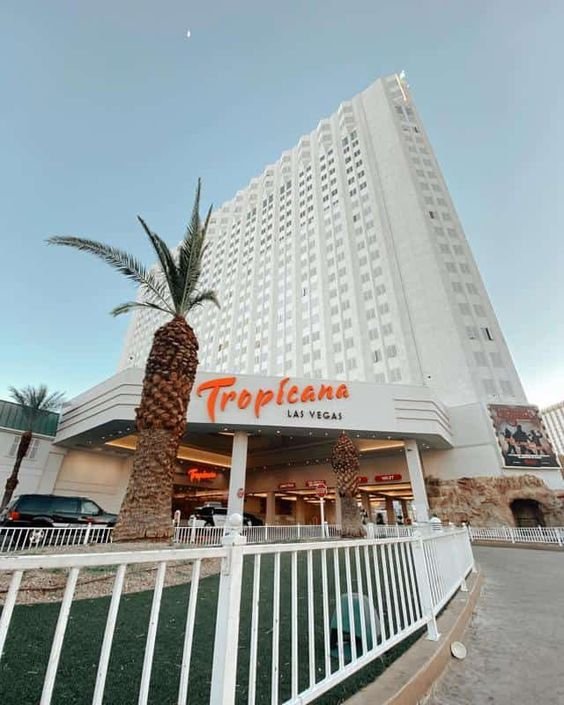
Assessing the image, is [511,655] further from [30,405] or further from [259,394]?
[30,405]

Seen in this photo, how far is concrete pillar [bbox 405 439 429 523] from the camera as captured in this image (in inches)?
787

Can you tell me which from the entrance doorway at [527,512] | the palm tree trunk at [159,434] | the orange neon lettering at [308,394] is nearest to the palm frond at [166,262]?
the palm tree trunk at [159,434]

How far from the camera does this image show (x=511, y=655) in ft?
10.3

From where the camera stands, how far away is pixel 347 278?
43.5 meters

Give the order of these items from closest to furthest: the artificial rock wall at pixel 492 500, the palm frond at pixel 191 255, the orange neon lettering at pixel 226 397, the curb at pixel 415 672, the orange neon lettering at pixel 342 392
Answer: the curb at pixel 415 672 < the palm frond at pixel 191 255 < the orange neon lettering at pixel 226 397 < the orange neon lettering at pixel 342 392 < the artificial rock wall at pixel 492 500

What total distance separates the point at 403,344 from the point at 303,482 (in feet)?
57.3

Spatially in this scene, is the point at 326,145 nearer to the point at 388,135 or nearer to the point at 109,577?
the point at 388,135

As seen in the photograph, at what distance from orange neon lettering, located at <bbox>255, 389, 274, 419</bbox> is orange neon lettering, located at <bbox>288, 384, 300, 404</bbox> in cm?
104

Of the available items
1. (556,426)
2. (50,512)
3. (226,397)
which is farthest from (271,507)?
(556,426)

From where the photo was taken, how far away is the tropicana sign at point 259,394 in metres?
18.2

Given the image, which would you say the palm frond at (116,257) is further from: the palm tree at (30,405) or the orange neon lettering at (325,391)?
the palm tree at (30,405)

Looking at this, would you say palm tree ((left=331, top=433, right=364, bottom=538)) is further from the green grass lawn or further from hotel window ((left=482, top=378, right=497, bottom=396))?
hotel window ((left=482, top=378, right=497, bottom=396))

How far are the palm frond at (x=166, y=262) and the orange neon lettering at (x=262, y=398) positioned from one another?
9243 mm

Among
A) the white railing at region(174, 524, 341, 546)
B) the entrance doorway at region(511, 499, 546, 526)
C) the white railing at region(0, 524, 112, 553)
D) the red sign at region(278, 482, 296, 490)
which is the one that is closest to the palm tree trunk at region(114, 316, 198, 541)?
the white railing at region(0, 524, 112, 553)
